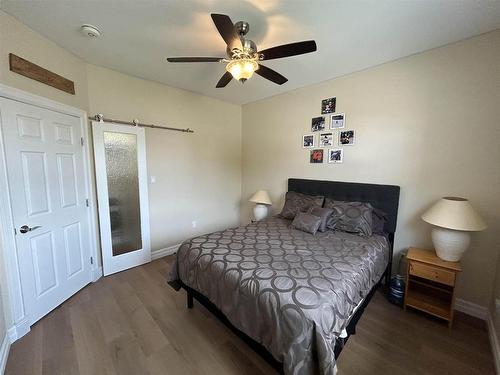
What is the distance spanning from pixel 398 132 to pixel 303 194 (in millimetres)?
1409

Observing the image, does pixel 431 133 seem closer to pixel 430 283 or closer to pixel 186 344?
pixel 430 283

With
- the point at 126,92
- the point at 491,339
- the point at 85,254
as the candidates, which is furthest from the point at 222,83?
the point at 491,339

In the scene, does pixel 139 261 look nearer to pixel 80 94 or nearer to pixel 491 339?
pixel 80 94

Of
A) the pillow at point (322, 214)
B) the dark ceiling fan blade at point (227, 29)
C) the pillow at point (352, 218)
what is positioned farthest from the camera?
the pillow at point (322, 214)

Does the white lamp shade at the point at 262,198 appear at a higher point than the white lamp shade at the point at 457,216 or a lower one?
lower

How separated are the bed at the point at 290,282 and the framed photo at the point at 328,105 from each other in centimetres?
121

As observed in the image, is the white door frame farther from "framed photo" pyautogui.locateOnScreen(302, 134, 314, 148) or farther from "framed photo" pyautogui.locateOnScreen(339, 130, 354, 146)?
"framed photo" pyautogui.locateOnScreen(339, 130, 354, 146)

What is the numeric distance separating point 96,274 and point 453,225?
394 cm

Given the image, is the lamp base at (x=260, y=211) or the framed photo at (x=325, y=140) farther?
the lamp base at (x=260, y=211)

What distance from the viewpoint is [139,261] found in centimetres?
308

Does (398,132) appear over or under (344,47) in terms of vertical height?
under

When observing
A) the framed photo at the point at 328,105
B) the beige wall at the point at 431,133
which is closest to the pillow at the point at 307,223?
the beige wall at the point at 431,133

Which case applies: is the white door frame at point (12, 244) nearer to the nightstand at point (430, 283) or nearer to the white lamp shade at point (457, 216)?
the nightstand at point (430, 283)

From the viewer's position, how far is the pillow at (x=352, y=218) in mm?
2379
